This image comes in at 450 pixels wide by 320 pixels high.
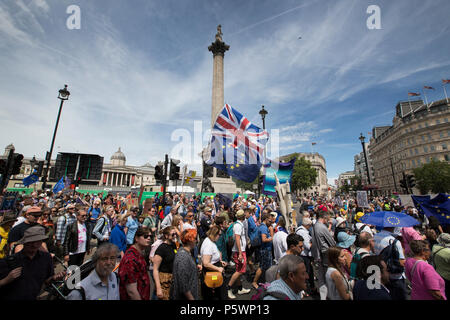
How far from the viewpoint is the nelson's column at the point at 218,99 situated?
29297mm

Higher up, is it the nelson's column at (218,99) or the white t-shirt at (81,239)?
the nelson's column at (218,99)

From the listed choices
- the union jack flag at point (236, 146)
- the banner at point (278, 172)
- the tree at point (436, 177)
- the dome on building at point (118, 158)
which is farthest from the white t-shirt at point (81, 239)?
the dome on building at point (118, 158)

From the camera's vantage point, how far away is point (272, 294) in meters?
1.93

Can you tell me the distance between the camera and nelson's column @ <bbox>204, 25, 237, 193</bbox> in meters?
29.3

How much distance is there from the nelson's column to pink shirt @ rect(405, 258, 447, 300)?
25.0 metres

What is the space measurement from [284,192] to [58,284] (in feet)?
23.1

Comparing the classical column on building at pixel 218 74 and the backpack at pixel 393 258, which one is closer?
the backpack at pixel 393 258

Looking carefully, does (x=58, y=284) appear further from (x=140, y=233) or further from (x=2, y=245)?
(x=2, y=245)

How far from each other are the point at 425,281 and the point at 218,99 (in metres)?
33.6

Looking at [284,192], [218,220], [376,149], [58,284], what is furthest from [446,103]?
[58,284]

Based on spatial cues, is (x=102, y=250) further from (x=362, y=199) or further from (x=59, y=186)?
(x=59, y=186)

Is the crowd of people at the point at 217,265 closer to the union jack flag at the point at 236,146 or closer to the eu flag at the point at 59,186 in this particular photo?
the union jack flag at the point at 236,146

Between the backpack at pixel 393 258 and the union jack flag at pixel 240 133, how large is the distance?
7.72 m

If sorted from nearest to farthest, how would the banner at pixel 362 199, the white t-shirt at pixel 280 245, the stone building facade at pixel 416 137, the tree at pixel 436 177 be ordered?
the white t-shirt at pixel 280 245, the banner at pixel 362 199, the tree at pixel 436 177, the stone building facade at pixel 416 137
